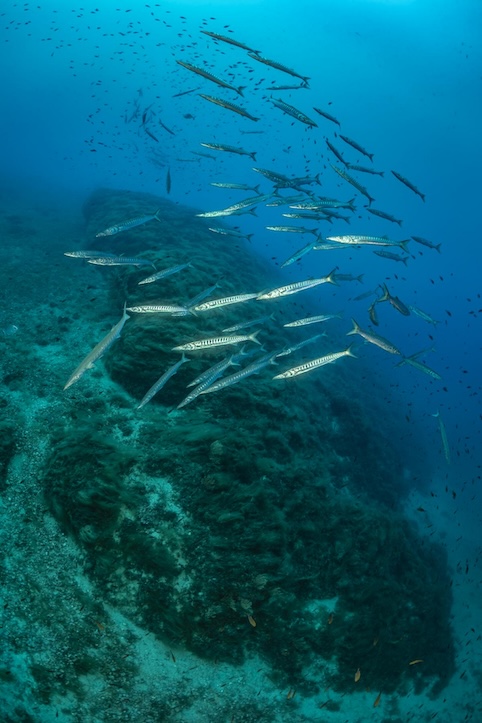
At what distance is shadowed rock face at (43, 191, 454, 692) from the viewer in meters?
5.89

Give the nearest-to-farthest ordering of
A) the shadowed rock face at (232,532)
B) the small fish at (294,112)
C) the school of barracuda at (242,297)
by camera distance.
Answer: the shadowed rock face at (232,532) < the school of barracuda at (242,297) < the small fish at (294,112)

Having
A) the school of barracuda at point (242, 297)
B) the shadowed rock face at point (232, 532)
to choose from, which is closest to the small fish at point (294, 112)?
the school of barracuda at point (242, 297)

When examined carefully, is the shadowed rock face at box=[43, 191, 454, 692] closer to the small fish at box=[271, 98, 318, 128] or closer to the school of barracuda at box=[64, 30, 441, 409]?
the school of barracuda at box=[64, 30, 441, 409]

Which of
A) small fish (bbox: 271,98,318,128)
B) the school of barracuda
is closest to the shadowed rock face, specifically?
→ the school of barracuda

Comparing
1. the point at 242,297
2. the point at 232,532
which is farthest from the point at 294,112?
the point at 232,532

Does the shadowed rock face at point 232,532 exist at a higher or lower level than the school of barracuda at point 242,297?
lower

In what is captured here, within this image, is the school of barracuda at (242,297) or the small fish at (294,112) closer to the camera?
the school of barracuda at (242,297)

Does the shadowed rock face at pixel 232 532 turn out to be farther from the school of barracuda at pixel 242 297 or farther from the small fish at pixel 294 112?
the small fish at pixel 294 112

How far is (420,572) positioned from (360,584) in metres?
3.00

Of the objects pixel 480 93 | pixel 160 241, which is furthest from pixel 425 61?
pixel 160 241

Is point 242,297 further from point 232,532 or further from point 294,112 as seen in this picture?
point 294,112

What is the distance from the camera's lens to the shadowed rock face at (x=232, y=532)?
232 inches

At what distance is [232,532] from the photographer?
626 cm

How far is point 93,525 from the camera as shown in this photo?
19.6 feet
